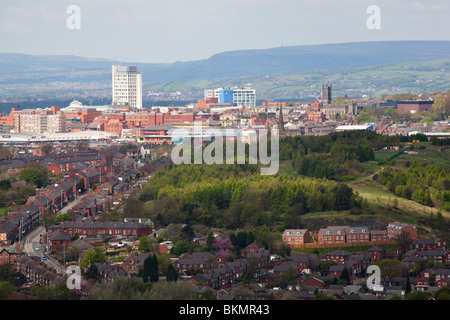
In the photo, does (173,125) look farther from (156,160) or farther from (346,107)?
(156,160)

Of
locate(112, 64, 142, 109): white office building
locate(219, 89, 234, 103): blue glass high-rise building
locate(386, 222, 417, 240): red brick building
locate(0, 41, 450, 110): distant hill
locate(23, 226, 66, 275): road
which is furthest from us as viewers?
locate(0, 41, 450, 110): distant hill

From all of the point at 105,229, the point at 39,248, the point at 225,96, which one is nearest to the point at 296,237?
the point at 105,229

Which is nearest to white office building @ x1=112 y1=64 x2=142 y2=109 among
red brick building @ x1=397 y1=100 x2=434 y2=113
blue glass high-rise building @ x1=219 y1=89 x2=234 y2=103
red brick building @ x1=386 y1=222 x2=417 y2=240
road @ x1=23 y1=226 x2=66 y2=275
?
blue glass high-rise building @ x1=219 y1=89 x2=234 y2=103

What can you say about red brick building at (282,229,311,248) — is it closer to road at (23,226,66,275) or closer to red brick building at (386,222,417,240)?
red brick building at (386,222,417,240)

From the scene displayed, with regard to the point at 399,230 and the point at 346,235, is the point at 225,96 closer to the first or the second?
the point at 346,235

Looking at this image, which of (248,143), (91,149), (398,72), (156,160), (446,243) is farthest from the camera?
(398,72)

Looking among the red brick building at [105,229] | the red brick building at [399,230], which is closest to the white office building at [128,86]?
the red brick building at [105,229]

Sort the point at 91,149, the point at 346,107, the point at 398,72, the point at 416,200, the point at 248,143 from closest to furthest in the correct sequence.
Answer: the point at 416,200 < the point at 248,143 < the point at 91,149 < the point at 346,107 < the point at 398,72
